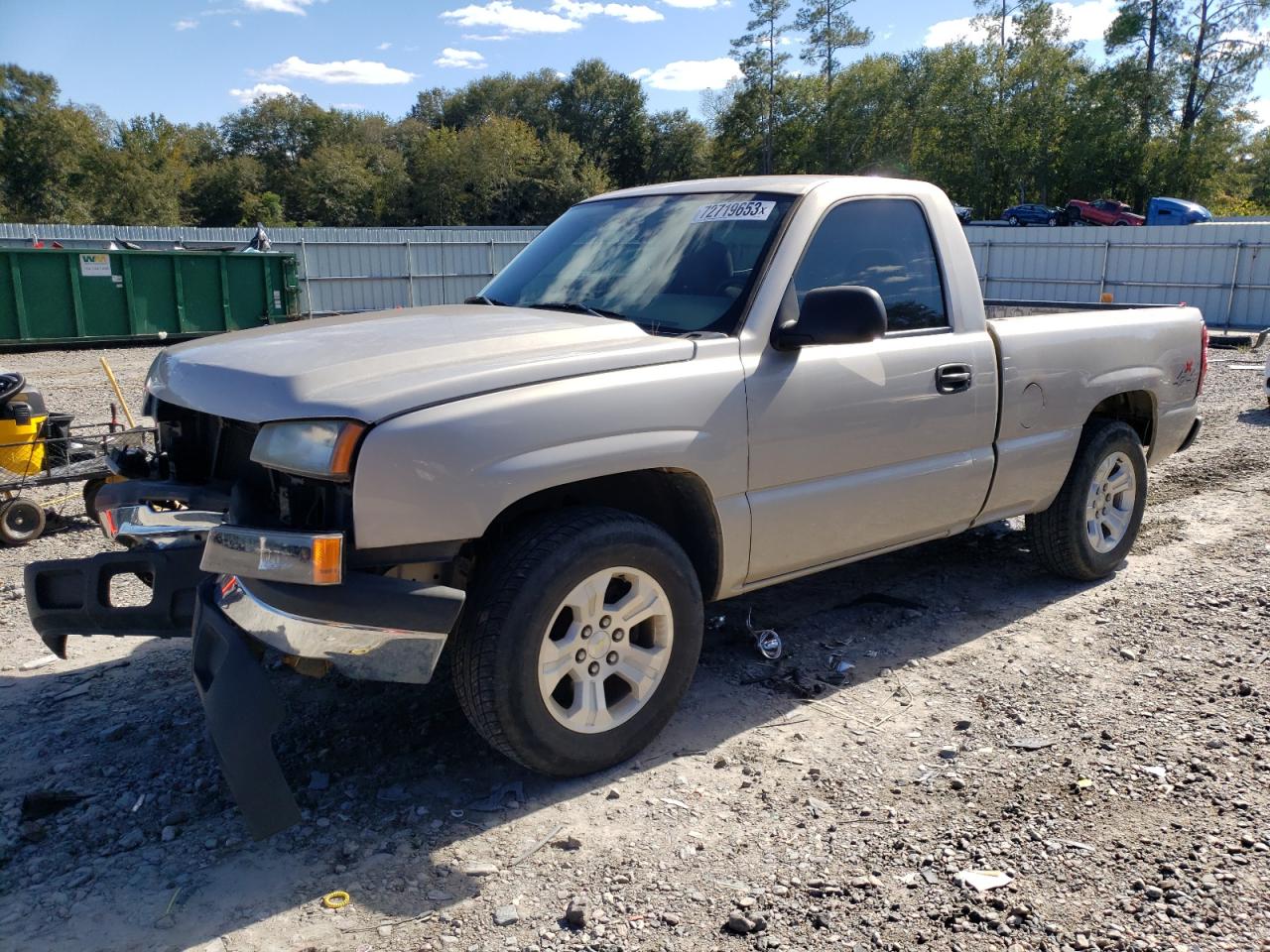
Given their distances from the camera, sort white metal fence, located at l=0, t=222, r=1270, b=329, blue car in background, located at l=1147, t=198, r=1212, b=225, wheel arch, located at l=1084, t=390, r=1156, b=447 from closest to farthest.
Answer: wheel arch, located at l=1084, t=390, r=1156, b=447, white metal fence, located at l=0, t=222, r=1270, b=329, blue car in background, located at l=1147, t=198, r=1212, b=225

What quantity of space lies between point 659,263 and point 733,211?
37 centimetres

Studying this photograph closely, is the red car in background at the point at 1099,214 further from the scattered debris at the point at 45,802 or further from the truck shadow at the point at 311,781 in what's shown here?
the scattered debris at the point at 45,802

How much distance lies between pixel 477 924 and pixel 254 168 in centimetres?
8047

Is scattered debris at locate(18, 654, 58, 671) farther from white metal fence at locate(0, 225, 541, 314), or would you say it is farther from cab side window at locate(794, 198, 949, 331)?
white metal fence at locate(0, 225, 541, 314)

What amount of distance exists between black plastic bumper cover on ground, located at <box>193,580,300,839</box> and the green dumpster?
698 inches

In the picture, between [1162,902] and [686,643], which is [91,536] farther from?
[1162,902]

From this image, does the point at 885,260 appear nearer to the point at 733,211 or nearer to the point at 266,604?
the point at 733,211

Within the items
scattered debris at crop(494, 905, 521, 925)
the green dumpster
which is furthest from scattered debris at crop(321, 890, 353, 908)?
the green dumpster

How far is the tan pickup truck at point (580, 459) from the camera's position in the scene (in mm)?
2854

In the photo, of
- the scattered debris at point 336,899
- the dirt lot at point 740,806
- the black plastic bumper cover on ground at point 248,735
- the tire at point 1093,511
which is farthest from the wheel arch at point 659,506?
the tire at point 1093,511

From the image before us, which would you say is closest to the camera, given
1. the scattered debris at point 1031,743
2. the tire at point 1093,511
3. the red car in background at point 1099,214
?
the scattered debris at point 1031,743

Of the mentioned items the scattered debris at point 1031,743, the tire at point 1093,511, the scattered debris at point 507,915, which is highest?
the tire at point 1093,511

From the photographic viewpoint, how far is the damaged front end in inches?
110

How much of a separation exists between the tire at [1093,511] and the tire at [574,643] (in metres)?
2.56
